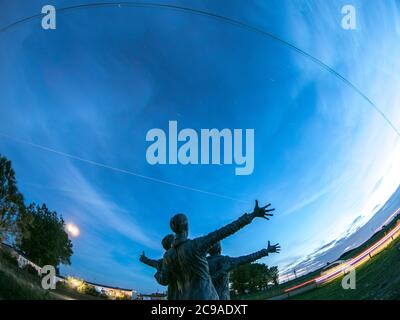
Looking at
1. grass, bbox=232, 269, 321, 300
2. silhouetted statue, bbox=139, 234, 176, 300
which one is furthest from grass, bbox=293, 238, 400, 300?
silhouetted statue, bbox=139, 234, 176, 300

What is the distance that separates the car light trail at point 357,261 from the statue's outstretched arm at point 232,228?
23.2ft

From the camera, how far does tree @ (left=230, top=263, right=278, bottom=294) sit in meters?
11.1

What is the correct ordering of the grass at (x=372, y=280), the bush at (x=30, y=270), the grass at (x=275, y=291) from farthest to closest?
the grass at (x=275, y=291), the bush at (x=30, y=270), the grass at (x=372, y=280)

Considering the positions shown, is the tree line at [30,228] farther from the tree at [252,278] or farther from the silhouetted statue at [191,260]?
the silhouetted statue at [191,260]

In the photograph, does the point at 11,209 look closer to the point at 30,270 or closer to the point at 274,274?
the point at 30,270

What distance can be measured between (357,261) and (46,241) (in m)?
8.55

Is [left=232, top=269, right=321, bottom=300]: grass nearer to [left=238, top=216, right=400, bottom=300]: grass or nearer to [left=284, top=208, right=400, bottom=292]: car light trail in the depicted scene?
[left=238, top=216, right=400, bottom=300]: grass

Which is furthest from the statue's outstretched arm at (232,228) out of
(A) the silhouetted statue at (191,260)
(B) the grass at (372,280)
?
(B) the grass at (372,280)

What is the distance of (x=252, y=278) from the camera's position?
37.2 feet

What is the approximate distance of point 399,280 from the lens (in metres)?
8.72

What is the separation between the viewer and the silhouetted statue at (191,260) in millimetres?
4438

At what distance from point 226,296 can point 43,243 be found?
24.3 feet
